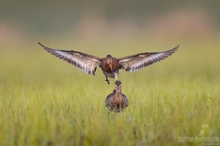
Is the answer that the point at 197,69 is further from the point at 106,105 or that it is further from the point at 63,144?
the point at 63,144

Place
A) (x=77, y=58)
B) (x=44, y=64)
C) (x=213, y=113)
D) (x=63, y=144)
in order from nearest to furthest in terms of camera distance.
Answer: (x=63, y=144) < (x=213, y=113) < (x=77, y=58) < (x=44, y=64)

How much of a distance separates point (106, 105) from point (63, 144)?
2.19 meters

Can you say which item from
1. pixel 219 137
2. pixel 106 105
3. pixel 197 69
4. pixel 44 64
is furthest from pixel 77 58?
pixel 44 64

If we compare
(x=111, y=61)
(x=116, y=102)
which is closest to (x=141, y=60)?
(x=111, y=61)

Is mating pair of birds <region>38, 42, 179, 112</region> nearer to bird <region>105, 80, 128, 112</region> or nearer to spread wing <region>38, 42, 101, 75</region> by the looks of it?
spread wing <region>38, 42, 101, 75</region>

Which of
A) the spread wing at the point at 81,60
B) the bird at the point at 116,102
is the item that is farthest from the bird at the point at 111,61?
the bird at the point at 116,102

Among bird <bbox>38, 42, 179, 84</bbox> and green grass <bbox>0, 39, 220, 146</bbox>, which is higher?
bird <bbox>38, 42, 179, 84</bbox>

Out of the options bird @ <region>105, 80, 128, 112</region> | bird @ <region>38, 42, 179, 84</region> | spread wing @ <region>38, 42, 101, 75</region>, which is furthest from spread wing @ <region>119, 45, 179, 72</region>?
bird @ <region>105, 80, 128, 112</region>

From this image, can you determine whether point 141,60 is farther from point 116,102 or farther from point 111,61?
point 116,102

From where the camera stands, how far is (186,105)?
9.33 metres

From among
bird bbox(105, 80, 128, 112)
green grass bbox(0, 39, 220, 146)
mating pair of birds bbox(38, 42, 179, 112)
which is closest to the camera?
green grass bbox(0, 39, 220, 146)

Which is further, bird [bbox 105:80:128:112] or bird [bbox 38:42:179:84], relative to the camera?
bird [bbox 38:42:179:84]

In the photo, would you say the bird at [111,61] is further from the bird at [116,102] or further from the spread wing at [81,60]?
the bird at [116,102]

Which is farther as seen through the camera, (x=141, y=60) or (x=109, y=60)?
(x=141, y=60)
